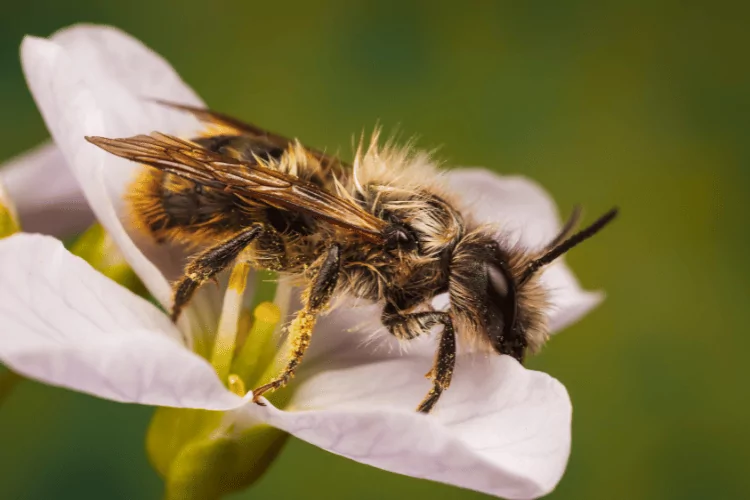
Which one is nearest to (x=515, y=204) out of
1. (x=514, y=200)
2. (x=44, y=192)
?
(x=514, y=200)

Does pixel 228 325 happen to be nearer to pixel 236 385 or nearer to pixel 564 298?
pixel 236 385

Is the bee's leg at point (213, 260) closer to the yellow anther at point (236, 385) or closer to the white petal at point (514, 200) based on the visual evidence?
the yellow anther at point (236, 385)

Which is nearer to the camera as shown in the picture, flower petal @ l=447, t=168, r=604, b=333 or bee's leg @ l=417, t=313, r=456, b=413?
bee's leg @ l=417, t=313, r=456, b=413

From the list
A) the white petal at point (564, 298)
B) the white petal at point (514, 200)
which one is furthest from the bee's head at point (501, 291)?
the white petal at point (514, 200)

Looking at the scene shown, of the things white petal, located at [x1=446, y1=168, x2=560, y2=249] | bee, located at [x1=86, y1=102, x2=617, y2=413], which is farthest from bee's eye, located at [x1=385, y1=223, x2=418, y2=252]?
white petal, located at [x1=446, y1=168, x2=560, y2=249]

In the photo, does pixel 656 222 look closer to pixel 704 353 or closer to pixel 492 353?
pixel 704 353

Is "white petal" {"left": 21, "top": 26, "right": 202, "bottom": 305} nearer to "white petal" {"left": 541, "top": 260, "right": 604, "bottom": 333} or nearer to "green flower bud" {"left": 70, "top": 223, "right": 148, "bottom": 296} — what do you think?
"green flower bud" {"left": 70, "top": 223, "right": 148, "bottom": 296}

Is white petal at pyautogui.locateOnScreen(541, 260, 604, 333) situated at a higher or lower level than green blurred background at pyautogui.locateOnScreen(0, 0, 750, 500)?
higher
